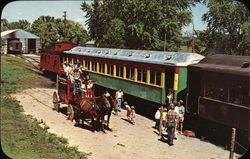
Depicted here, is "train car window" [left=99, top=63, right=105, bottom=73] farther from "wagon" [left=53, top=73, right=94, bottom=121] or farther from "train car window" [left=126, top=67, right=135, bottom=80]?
"wagon" [left=53, top=73, right=94, bottom=121]

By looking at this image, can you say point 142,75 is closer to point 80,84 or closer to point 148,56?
point 148,56

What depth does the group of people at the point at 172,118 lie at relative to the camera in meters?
10.7

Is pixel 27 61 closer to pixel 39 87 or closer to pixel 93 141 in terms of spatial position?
pixel 39 87

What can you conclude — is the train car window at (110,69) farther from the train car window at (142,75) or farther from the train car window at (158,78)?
the train car window at (158,78)

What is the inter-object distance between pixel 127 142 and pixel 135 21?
17.4 metres

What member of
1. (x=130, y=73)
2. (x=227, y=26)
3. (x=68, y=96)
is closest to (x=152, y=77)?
(x=130, y=73)

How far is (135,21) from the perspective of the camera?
2619 centimetres

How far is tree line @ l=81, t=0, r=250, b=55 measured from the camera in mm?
25047

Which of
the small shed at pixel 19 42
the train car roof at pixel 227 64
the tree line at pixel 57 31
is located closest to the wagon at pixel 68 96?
the train car roof at pixel 227 64

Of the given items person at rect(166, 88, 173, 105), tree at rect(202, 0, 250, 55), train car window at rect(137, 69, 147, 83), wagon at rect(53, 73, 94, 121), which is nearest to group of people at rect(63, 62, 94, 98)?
wagon at rect(53, 73, 94, 121)

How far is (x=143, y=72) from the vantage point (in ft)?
50.3

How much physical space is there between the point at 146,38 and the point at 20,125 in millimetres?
17000

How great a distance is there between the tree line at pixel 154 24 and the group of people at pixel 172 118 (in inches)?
515

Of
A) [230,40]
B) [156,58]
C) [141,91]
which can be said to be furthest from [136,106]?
[230,40]
